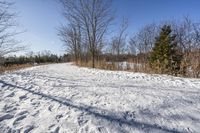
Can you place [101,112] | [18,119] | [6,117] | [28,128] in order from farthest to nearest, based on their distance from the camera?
1. [101,112]
2. [6,117]
3. [18,119]
4. [28,128]

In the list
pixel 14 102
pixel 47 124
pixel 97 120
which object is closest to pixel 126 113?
pixel 97 120

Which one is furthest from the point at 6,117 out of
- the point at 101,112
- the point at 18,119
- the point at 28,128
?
the point at 101,112

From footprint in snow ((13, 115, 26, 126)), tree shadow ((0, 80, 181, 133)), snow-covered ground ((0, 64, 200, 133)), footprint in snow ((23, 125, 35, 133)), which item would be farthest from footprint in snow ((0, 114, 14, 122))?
tree shadow ((0, 80, 181, 133))

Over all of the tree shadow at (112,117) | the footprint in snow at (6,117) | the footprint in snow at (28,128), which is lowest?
the footprint in snow at (28,128)

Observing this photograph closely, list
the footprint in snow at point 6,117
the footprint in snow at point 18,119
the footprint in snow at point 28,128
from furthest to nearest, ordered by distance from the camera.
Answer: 1. the footprint in snow at point 6,117
2. the footprint in snow at point 18,119
3. the footprint in snow at point 28,128

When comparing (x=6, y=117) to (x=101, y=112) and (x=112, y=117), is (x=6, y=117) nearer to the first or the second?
(x=101, y=112)

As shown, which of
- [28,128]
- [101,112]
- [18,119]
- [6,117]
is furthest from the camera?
[101,112]

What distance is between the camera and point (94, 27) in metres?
14.1

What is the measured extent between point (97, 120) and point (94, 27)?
12.4 metres

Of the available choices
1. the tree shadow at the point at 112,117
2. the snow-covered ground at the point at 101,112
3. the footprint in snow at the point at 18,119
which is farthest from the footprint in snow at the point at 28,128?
the tree shadow at the point at 112,117

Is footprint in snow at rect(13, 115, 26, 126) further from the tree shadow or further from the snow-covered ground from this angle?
the tree shadow

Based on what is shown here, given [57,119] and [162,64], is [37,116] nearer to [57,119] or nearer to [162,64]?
[57,119]

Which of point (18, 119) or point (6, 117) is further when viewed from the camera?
point (6, 117)

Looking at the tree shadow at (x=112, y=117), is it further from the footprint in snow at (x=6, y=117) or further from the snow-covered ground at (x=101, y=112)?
Answer: the footprint in snow at (x=6, y=117)
